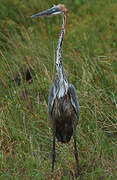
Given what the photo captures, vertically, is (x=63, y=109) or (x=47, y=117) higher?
(x=63, y=109)

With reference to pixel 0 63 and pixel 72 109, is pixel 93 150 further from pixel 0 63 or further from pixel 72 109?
pixel 0 63

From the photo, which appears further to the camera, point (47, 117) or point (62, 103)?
point (47, 117)

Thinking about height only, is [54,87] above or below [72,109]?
above

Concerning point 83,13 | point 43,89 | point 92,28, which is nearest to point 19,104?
point 43,89

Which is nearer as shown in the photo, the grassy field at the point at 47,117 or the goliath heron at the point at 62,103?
the goliath heron at the point at 62,103

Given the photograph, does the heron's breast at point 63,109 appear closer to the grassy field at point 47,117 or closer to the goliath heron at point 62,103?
the goliath heron at point 62,103

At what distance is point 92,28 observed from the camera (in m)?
7.59

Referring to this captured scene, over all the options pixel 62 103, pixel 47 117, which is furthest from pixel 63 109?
pixel 47 117

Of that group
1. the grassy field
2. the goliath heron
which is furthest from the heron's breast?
the grassy field

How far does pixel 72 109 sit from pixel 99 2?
16.7 ft

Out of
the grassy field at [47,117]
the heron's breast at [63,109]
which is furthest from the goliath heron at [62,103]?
the grassy field at [47,117]

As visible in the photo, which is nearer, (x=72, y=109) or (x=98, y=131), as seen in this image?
(x=72, y=109)

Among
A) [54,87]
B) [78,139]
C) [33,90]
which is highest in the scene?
[54,87]

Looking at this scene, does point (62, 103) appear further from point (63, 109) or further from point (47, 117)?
point (47, 117)
